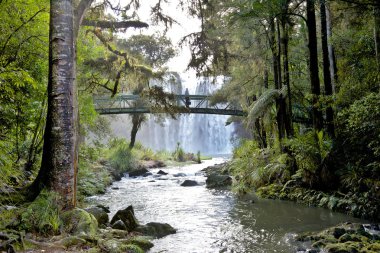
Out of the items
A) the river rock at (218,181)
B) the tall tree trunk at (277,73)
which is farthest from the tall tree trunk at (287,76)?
the river rock at (218,181)

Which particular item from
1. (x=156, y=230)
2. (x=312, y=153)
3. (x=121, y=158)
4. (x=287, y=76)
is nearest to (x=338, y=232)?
(x=156, y=230)

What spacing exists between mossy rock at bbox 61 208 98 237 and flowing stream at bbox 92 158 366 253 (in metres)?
1.16

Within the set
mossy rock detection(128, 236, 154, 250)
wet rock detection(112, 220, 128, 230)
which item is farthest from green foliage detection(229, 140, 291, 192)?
mossy rock detection(128, 236, 154, 250)

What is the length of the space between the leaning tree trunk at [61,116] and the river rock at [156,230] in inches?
65.0

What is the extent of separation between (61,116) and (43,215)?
147 centimetres

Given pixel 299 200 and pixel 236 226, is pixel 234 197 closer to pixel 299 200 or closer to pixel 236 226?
pixel 299 200

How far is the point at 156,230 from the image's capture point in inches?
247

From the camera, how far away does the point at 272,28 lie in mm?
12141

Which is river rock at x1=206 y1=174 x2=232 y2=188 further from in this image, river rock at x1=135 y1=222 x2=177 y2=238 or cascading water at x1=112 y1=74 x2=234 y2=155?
cascading water at x1=112 y1=74 x2=234 y2=155

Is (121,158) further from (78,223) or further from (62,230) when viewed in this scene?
(62,230)

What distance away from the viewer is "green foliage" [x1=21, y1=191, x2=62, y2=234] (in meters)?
4.39

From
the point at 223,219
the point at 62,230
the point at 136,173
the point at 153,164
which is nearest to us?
the point at 62,230

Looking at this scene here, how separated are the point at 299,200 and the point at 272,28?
6.38 m

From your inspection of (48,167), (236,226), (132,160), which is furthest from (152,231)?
(132,160)
